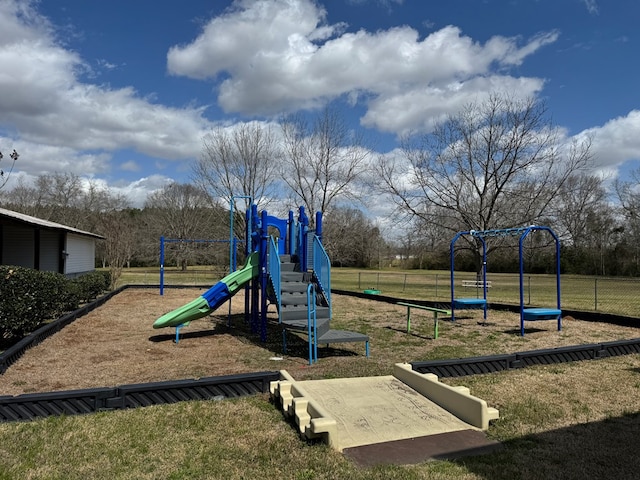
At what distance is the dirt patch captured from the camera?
6293 millimetres

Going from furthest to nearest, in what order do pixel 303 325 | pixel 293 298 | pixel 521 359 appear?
pixel 293 298 < pixel 303 325 < pixel 521 359

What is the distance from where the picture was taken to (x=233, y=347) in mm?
8328

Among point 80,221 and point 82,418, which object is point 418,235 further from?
point 80,221

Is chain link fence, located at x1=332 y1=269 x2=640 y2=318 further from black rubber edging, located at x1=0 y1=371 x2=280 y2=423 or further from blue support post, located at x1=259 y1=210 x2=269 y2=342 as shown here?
black rubber edging, located at x1=0 y1=371 x2=280 y2=423

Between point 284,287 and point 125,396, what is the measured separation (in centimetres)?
439

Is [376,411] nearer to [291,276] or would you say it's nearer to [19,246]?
[291,276]

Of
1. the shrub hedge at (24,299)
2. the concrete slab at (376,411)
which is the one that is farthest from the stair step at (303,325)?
the shrub hedge at (24,299)

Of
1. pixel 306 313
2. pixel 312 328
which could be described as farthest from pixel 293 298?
pixel 312 328

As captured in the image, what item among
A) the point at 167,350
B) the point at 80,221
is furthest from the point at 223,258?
the point at 167,350

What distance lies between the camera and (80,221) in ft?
149

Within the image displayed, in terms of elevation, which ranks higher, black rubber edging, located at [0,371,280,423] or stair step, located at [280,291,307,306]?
stair step, located at [280,291,307,306]

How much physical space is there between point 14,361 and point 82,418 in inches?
132

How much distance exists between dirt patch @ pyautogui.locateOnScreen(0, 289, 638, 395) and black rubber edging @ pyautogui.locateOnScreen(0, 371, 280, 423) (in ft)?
3.66

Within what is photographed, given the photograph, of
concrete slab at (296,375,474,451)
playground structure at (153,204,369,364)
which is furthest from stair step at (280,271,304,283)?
concrete slab at (296,375,474,451)
